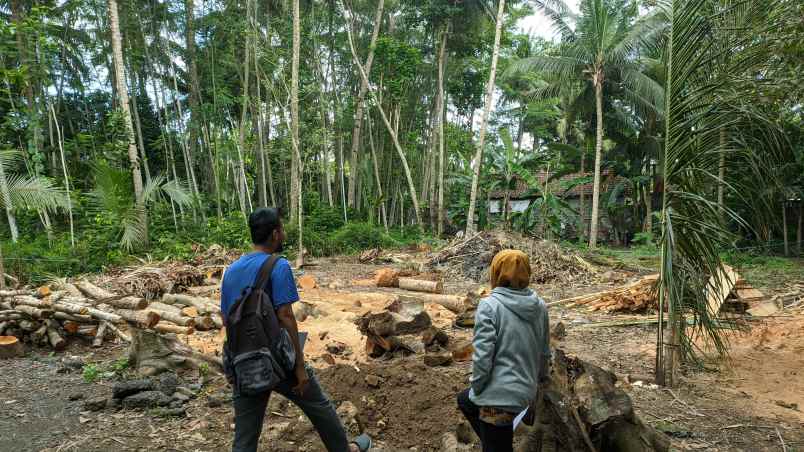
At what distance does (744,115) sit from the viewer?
13.0 feet

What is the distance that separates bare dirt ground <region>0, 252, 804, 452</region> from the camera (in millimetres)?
3535

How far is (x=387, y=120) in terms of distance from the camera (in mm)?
22672

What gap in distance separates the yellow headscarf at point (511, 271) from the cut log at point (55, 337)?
6.15 meters

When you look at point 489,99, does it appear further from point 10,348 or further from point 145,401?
point 145,401

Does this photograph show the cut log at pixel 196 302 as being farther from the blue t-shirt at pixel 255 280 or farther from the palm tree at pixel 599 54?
the palm tree at pixel 599 54

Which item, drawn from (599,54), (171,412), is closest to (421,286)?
(171,412)

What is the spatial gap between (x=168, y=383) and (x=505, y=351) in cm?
347

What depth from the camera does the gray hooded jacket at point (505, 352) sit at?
7.46 feet

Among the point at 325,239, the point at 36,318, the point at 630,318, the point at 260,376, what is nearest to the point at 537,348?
the point at 260,376

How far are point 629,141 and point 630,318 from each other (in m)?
17.3

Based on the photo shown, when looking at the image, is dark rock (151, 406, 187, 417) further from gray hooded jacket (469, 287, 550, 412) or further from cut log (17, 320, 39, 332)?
cut log (17, 320, 39, 332)

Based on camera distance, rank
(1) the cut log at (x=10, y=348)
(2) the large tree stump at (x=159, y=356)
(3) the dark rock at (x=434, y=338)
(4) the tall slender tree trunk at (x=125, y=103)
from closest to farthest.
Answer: (2) the large tree stump at (x=159, y=356), (3) the dark rock at (x=434, y=338), (1) the cut log at (x=10, y=348), (4) the tall slender tree trunk at (x=125, y=103)

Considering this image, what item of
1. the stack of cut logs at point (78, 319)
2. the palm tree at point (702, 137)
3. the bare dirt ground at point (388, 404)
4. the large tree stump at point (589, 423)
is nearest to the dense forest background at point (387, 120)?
the palm tree at point (702, 137)

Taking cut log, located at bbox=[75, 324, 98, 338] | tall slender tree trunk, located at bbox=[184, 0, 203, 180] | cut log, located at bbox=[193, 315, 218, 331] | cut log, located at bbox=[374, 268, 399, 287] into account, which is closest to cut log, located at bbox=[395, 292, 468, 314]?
cut log, located at bbox=[374, 268, 399, 287]
